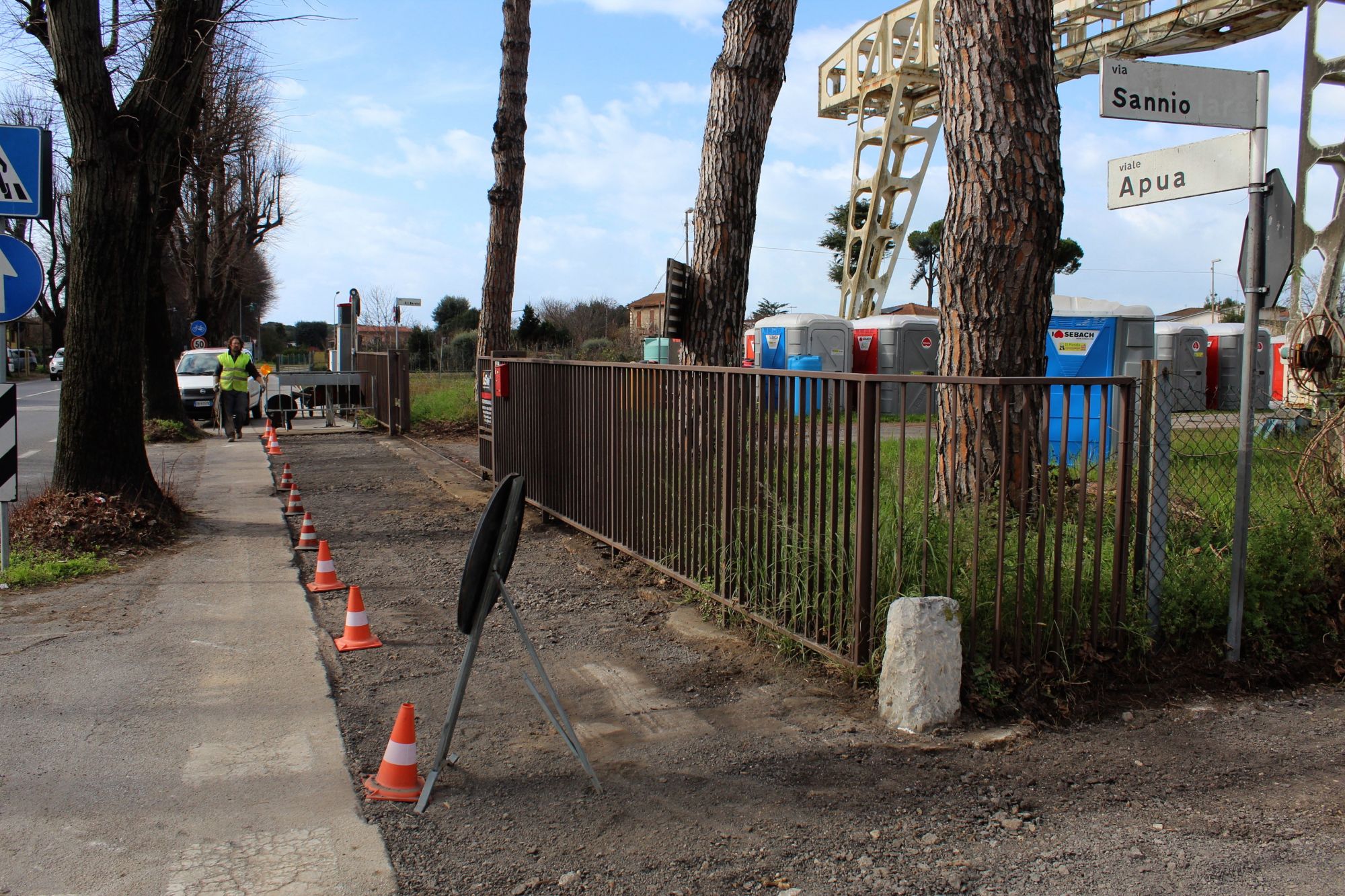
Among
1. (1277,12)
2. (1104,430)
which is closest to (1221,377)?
(1277,12)

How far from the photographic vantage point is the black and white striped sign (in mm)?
7012

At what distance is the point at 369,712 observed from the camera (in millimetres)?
4570

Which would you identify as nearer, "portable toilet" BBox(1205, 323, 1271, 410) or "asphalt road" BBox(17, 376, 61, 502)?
"asphalt road" BBox(17, 376, 61, 502)

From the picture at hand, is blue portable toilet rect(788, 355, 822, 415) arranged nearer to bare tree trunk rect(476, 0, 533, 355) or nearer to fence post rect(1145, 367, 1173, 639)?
fence post rect(1145, 367, 1173, 639)

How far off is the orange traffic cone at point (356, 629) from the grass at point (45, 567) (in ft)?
9.04

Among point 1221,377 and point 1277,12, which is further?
point 1221,377

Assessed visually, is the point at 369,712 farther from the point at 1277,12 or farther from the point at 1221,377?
the point at 1221,377

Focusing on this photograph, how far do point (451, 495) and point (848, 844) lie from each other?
8.45 metres

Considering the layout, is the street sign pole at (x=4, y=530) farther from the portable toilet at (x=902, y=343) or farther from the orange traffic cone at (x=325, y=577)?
the portable toilet at (x=902, y=343)

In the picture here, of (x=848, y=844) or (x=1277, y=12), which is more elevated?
(x=1277, y=12)

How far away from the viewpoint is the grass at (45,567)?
6.90m

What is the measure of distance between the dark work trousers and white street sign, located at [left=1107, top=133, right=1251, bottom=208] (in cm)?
1580

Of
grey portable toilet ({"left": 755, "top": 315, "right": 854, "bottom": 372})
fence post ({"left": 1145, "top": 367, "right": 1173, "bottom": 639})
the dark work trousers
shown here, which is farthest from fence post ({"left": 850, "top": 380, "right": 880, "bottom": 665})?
grey portable toilet ({"left": 755, "top": 315, "right": 854, "bottom": 372})

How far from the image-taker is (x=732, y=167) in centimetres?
951
